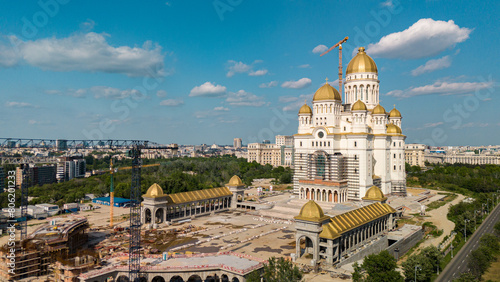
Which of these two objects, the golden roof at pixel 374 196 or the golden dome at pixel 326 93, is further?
the golden dome at pixel 326 93

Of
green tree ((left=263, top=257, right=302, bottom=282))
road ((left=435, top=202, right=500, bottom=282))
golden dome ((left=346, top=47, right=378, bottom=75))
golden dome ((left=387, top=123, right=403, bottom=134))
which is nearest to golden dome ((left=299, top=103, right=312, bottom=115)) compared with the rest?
golden dome ((left=346, top=47, right=378, bottom=75))

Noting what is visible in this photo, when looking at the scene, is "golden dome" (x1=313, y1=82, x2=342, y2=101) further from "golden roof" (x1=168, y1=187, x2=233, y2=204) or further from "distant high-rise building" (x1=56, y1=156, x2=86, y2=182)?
"distant high-rise building" (x1=56, y1=156, x2=86, y2=182)

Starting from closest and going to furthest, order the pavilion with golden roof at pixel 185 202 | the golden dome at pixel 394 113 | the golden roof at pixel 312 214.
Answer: the golden roof at pixel 312 214
the pavilion with golden roof at pixel 185 202
the golden dome at pixel 394 113

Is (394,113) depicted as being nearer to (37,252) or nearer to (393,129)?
(393,129)

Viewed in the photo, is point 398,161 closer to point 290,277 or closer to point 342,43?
point 342,43

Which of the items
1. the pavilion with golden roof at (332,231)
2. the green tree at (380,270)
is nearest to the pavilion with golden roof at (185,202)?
the pavilion with golden roof at (332,231)

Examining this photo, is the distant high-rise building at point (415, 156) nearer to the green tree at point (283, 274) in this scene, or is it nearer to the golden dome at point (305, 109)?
the golden dome at point (305, 109)

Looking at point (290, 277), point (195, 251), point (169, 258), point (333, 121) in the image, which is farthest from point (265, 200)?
point (290, 277)

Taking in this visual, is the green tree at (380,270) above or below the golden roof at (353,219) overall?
below
